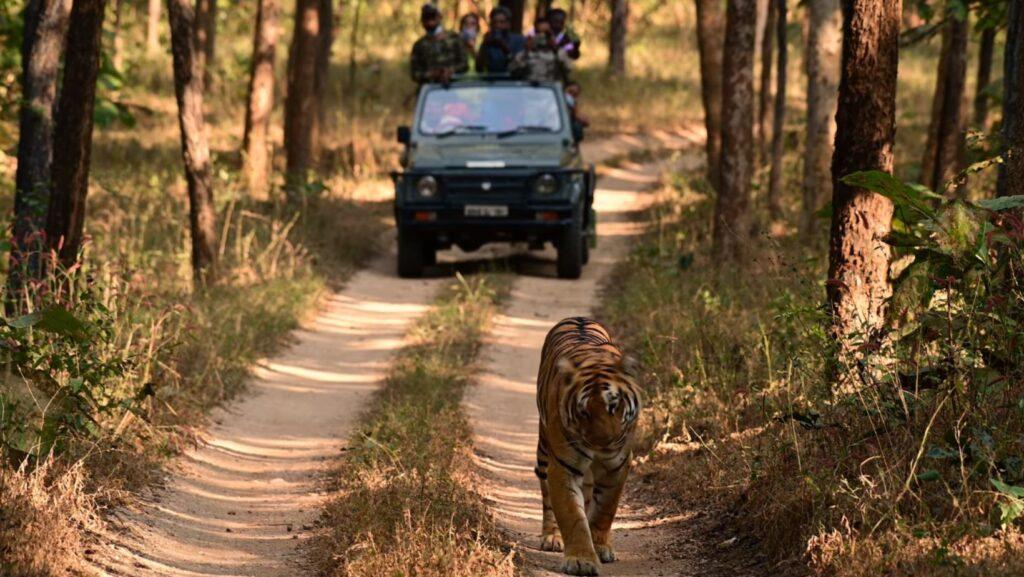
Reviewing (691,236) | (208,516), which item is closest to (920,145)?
(691,236)

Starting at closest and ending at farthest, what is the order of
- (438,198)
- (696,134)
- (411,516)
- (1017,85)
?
(411,516), (1017,85), (438,198), (696,134)

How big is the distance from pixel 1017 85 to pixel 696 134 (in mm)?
24647

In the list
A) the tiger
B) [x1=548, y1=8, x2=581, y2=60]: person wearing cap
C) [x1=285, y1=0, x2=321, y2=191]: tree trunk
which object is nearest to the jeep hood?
[x1=548, y1=8, x2=581, y2=60]: person wearing cap

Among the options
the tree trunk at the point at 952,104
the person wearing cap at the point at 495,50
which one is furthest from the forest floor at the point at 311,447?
the tree trunk at the point at 952,104

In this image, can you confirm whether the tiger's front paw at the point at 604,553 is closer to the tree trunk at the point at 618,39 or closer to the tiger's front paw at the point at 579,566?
the tiger's front paw at the point at 579,566

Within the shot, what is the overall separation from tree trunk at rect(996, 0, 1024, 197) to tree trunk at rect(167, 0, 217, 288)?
764 cm

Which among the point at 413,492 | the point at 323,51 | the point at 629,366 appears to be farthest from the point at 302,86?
the point at 629,366

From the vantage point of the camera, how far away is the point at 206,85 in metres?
32.4

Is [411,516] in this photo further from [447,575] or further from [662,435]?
[662,435]

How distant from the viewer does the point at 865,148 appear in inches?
310

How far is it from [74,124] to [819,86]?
9.16 meters

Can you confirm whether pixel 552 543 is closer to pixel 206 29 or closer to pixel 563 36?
pixel 563 36

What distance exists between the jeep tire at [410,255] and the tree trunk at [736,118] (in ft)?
11.2

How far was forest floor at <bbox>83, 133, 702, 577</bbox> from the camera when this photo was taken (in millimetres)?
6758
